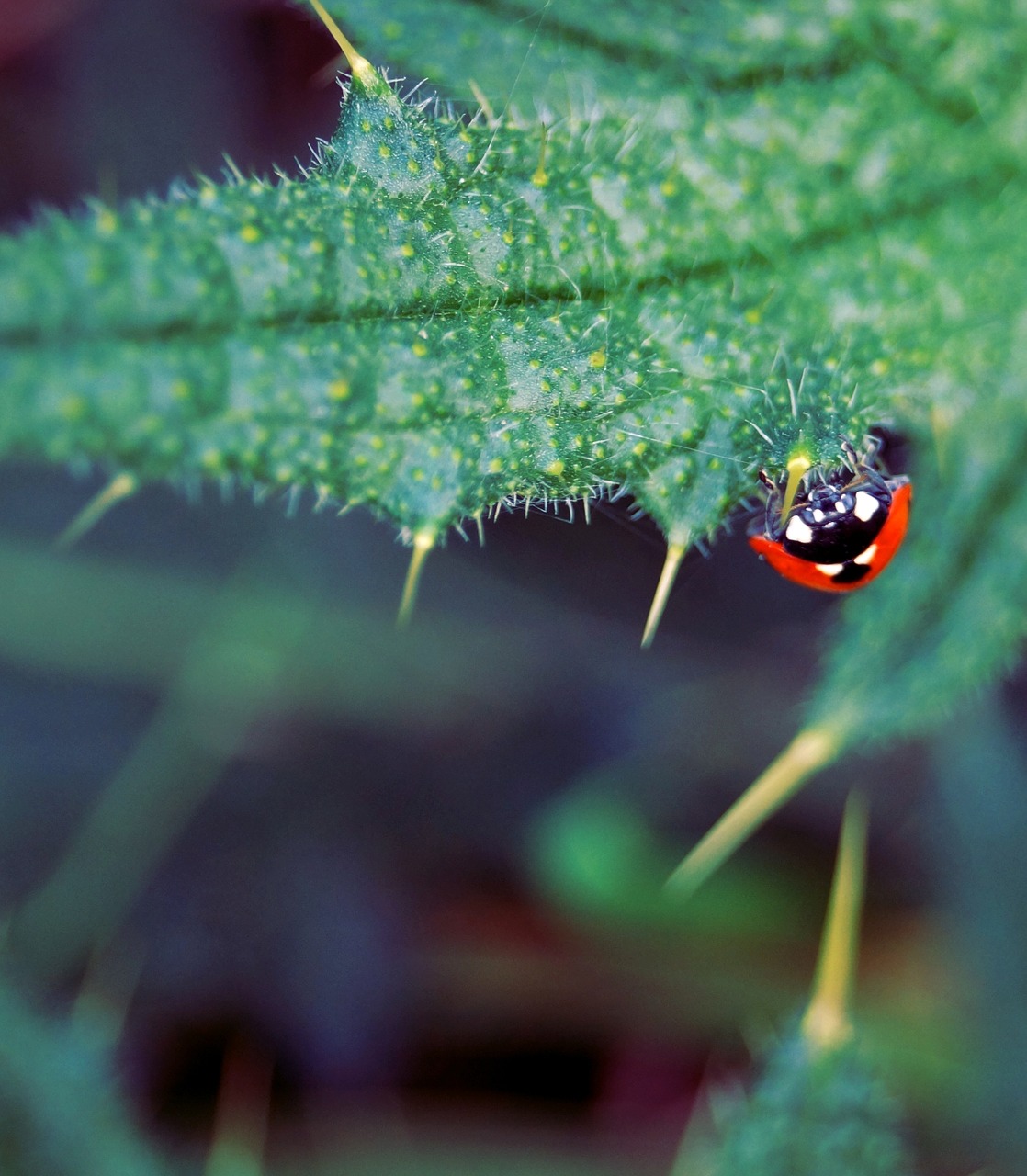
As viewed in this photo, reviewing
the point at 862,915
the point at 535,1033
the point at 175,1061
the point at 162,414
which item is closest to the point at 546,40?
the point at 162,414

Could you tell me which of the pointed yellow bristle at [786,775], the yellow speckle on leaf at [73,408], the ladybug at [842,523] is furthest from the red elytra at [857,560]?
the yellow speckle on leaf at [73,408]

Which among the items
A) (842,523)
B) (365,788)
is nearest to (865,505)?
(842,523)

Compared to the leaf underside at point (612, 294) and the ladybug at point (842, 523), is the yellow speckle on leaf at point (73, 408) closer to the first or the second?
the leaf underside at point (612, 294)

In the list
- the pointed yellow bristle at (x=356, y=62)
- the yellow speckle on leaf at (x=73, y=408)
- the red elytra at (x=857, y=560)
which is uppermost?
the pointed yellow bristle at (x=356, y=62)

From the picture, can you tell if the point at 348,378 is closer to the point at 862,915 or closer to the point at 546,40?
the point at 546,40

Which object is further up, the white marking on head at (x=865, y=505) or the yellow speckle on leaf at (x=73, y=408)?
the white marking on head at (x=865, y=505)

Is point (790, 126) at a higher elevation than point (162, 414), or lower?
higher

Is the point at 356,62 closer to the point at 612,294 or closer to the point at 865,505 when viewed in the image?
the point at 612,294
